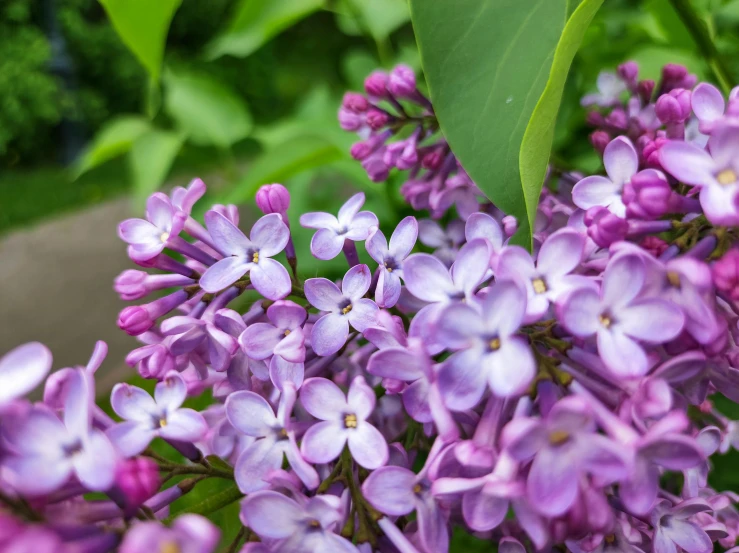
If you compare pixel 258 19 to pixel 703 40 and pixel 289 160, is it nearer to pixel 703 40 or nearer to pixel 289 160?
pixel 289 160

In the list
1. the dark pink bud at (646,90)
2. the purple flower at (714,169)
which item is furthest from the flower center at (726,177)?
the dark pink bud at (646,90)

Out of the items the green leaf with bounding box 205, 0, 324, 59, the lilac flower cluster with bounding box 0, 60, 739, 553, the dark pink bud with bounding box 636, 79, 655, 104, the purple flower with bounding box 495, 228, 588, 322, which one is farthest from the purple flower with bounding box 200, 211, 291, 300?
the green leaf with bounding box 205, 0, 324, 59

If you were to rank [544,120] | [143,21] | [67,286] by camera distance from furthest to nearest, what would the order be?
1. [67,286]
2. [143,21]
3. [544,120]

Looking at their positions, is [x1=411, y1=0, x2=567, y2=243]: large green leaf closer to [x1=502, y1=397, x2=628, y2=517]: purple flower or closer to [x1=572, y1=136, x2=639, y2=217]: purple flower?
[x1=572, y1=136, x2=639, y2=217]: purple flower

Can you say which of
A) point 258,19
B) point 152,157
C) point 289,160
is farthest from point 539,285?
point 152,157

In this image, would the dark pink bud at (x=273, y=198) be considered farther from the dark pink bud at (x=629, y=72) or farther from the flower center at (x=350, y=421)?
the dark pink bud at (x=629, y=72)

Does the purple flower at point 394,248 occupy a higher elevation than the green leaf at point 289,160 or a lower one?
higher
